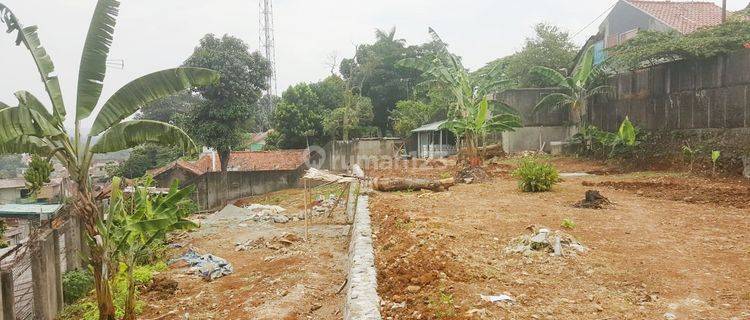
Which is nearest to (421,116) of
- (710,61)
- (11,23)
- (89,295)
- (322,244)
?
(710,61)

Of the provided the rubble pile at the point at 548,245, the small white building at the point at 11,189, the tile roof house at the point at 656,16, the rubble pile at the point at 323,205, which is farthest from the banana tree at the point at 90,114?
the small white building at the point at 11,189

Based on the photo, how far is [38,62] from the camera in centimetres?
541

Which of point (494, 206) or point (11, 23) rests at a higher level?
point (11, 23)

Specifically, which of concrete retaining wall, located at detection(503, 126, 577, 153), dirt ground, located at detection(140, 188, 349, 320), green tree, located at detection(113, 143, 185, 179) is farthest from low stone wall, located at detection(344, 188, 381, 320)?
green tree, located at detection(113, 143, 185, 179)

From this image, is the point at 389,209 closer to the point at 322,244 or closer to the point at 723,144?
the point at 322,244

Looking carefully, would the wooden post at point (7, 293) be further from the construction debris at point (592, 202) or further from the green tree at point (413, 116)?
the green tree at point (413, 116)

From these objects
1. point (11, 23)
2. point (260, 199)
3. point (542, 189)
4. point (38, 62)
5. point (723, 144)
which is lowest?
point (260, 199)

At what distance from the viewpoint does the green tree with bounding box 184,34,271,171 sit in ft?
66.6

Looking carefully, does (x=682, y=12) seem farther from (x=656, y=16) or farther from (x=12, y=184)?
(x=12, y=184)

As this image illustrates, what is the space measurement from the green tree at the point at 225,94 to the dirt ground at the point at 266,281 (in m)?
8.87

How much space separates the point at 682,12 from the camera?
22.2m

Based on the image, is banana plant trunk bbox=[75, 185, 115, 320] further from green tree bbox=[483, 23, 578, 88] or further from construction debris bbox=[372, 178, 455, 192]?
green tree bbox=[483, 23, 578, 88]

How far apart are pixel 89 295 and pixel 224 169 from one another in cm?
1381

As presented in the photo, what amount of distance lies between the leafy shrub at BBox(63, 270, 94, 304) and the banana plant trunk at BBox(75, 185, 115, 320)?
9.82ft
